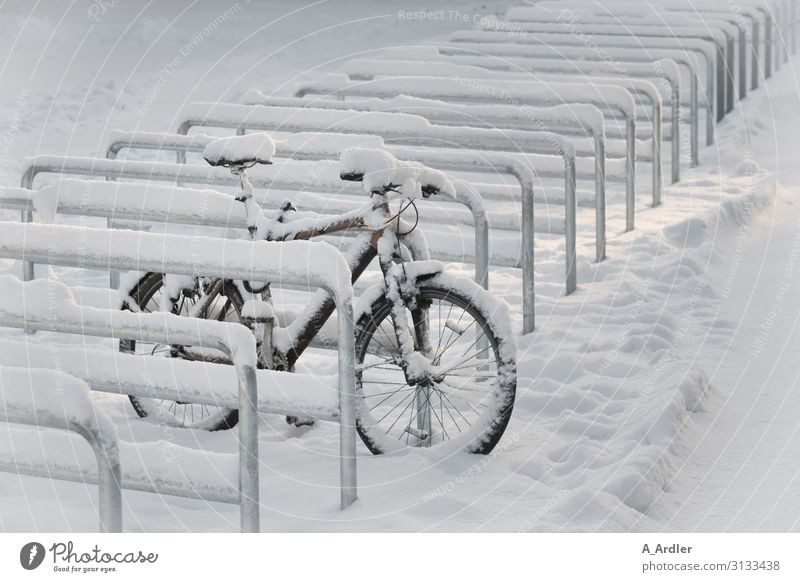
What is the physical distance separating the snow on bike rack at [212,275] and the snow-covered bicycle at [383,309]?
64cm

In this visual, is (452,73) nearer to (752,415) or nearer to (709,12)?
(752,415)

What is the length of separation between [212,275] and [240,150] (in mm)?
958

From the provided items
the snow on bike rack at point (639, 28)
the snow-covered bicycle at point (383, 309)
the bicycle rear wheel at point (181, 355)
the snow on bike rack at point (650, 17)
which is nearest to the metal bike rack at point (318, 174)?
the bicycle rear wheel at point (181, 355)

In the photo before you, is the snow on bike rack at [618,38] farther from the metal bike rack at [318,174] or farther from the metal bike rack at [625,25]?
the metal bike rack at [318,174]

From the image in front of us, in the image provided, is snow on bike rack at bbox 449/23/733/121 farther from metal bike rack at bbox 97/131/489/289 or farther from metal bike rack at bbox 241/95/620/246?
metal bike rack at bbox 97/131/489/289

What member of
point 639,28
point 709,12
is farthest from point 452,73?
point 709,12

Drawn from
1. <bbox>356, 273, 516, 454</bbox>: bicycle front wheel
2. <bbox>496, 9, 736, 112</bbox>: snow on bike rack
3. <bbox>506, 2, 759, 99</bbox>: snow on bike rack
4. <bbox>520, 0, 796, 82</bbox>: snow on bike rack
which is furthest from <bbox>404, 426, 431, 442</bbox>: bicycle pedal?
<bbox>520, 0, 796, 82</bbox>: snow on bike rack

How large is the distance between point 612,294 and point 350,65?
2.66 m

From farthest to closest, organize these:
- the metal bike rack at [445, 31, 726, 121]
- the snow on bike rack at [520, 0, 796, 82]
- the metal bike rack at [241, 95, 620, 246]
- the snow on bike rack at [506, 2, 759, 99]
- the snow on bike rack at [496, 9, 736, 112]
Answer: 1. the snow on bike rack at [520, 0, 796, 82]
2. the snow on bike rack at [506, 2, 759, 99]
3. the snow on bike rack at [496, 9, 736, 112]
4. the metal bike rack at [445, 31, 726, 121]
5. the metal bike rack at [241, 95, 620, 246]

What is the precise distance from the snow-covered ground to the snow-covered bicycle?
155 millimetres

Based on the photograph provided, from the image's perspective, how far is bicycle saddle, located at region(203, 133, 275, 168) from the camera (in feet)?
18.8

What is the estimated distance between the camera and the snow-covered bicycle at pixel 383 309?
18.0 ft

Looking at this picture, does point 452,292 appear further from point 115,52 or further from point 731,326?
point 115,52

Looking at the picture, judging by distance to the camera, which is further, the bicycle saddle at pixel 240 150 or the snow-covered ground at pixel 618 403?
the bicycle saddle at pixel 240 150
